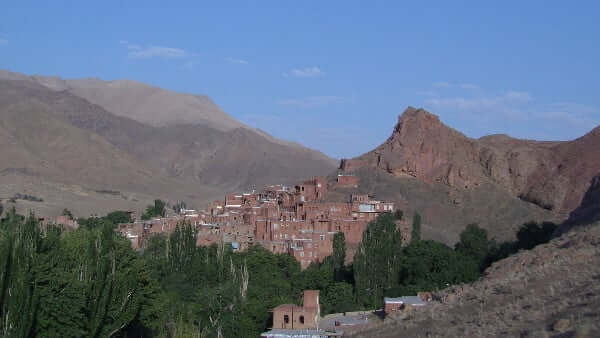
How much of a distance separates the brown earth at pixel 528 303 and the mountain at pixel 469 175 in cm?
4640

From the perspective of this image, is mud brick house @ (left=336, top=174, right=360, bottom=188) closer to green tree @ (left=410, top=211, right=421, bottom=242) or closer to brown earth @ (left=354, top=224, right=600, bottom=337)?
green tree @ (left=410, top=211, right=421, bottom=242)

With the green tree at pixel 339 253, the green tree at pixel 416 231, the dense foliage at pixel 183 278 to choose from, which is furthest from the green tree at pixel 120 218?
the green tree at pixel 339 253

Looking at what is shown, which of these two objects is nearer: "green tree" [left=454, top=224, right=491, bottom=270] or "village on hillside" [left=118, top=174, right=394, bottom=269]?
"green tree" [left=454, top=224, right=491, bottom=270]

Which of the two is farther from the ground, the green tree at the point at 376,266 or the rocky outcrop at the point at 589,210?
the rocky outcrop at the point at 589,210

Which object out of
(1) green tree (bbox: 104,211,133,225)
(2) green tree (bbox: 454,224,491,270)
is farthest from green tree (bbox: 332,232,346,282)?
(1) green tree (bbox: 104,211,133,225)

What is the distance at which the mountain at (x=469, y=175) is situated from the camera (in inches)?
2965

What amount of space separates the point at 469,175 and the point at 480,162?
3.77 m

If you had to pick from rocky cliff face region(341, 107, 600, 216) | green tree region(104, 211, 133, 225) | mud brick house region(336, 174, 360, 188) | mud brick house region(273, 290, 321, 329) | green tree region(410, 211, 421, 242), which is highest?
rocky cliff face region(341, 107, 600, 216)

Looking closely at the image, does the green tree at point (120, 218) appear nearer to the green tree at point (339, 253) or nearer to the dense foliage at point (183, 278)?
the dense foliage at point (183, 278)

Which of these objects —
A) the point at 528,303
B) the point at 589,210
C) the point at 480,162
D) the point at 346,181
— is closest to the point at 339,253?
the point at 589,210

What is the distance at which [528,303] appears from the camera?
20172 millimetres

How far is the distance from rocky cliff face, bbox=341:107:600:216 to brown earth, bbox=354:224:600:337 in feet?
169

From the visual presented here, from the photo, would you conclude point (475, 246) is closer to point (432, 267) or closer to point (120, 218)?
point (432, 267)

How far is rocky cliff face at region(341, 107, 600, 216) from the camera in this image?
258 ft
